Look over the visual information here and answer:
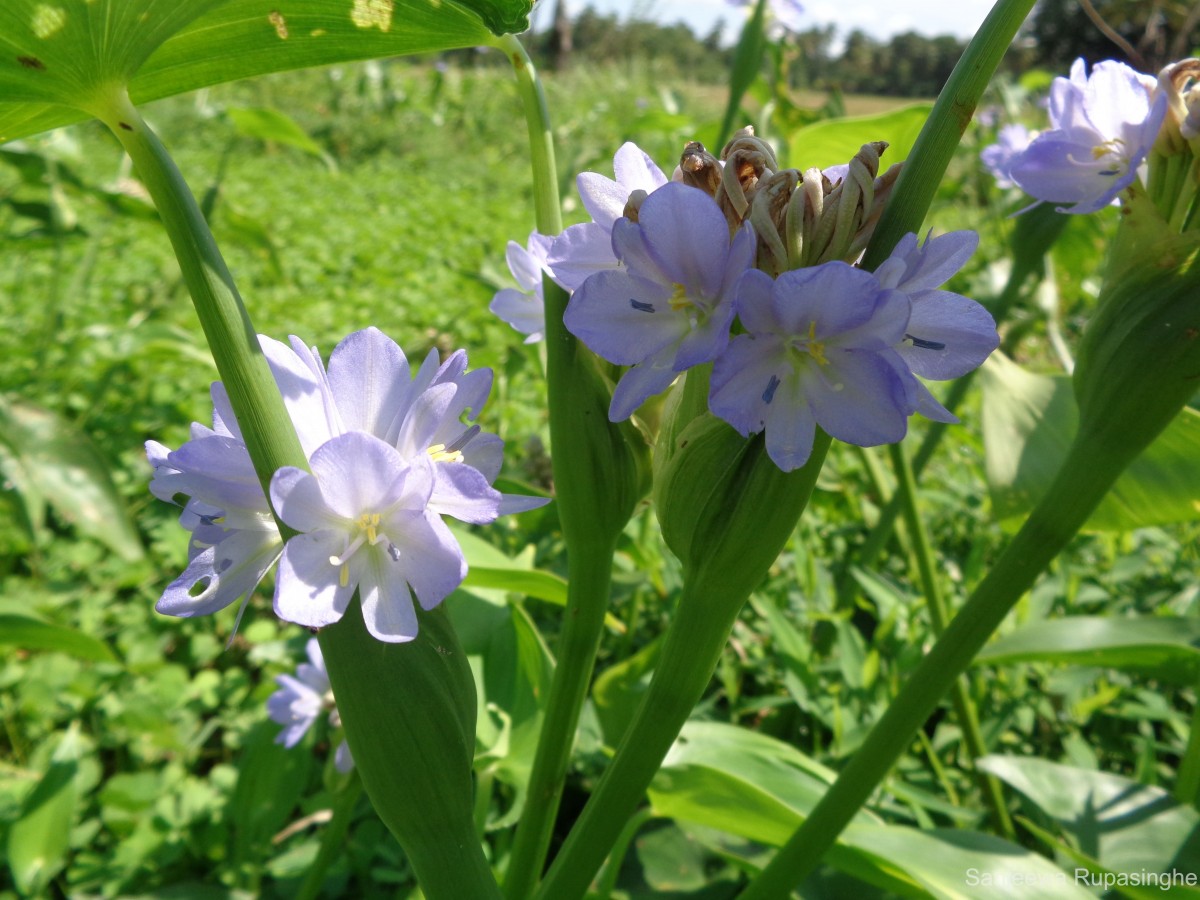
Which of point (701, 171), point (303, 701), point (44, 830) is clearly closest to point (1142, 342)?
point (701, 171)

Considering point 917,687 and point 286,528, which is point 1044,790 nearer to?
point 917,687

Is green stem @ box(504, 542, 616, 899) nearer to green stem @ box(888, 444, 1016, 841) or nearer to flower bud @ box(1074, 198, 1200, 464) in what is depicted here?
flower bud @ box(1074, 198, 1200, 464)

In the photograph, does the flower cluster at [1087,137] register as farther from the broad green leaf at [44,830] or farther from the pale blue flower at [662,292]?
the broad green leaf at [44,830]

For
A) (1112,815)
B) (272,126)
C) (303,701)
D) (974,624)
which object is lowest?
(303,701)

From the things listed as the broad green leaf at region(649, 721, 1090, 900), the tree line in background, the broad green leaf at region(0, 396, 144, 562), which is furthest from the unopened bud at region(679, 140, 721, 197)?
the tree line in background

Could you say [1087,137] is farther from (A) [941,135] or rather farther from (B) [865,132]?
(B) [865,132]
